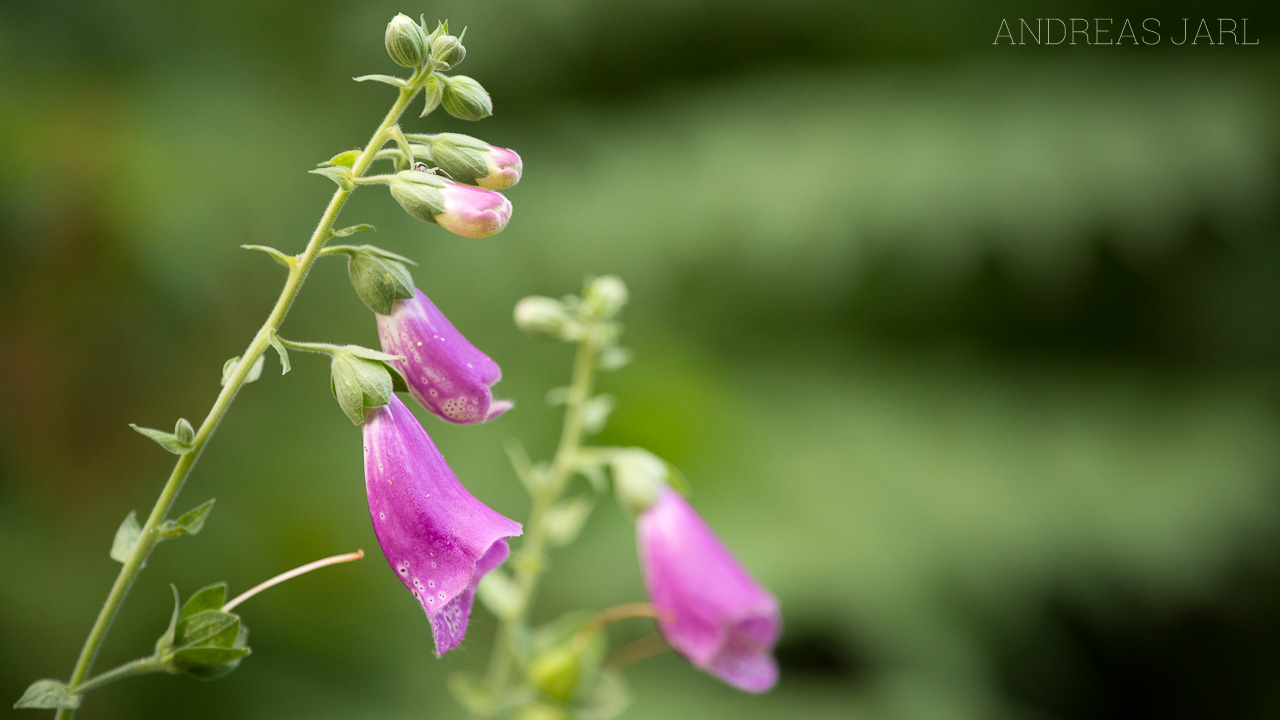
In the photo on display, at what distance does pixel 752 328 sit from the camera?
2195 millimetres

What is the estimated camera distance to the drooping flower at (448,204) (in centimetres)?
41

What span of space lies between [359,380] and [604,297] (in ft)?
0.81

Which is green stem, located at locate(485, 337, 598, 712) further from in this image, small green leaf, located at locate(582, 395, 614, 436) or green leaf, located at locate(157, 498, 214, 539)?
green leaf, located at locate(157, 498, 214, 539)

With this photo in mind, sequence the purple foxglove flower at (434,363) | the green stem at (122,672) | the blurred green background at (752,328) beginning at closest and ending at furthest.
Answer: the green stem at (122,672) → the purple foxglove flower at (434,363) → the blurred green background at (752,328)

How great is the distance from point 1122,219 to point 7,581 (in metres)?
1.98

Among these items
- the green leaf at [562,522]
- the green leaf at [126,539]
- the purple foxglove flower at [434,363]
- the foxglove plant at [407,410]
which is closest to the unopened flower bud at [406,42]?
the foxglove plant at [407,410]

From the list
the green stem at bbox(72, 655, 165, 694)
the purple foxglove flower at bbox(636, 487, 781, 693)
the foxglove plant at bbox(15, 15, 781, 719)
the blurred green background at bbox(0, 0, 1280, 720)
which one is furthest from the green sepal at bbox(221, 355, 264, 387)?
the blurred green background at bbox(0, 0, 1280, 720)

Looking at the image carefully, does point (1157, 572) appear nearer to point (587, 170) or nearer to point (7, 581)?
point (587, 170)

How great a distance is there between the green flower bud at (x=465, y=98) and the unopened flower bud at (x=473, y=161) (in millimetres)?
13

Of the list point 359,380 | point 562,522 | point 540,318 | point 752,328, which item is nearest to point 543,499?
point 562,522

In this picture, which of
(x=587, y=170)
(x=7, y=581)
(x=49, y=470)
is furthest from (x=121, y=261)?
(x=587, y=170)

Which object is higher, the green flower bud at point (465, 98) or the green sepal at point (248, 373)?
the green flower bud at point (465, 98)

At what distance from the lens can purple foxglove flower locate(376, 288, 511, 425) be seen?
0.47 m

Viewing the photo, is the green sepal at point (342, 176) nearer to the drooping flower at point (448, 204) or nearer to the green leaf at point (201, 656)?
the drooping flower at point (448, 204)
